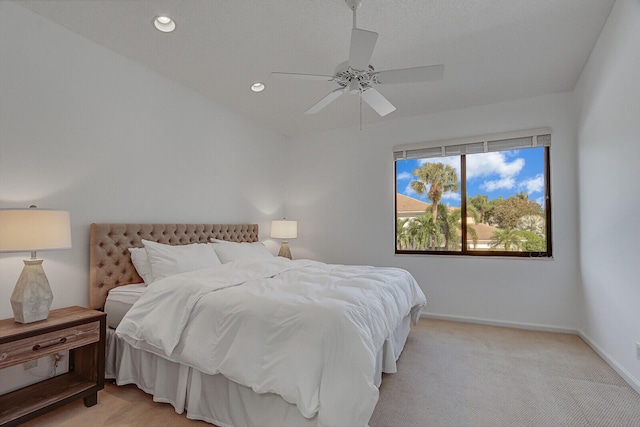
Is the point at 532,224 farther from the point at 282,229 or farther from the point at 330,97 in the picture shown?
the point at 282,229

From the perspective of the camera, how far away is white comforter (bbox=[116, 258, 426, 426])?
1.56 metres

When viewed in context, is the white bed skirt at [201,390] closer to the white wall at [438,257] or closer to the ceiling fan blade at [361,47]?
the ceiling fan blade at [361,47]

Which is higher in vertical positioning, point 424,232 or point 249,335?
point 424,232

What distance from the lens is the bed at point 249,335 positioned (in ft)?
5.25

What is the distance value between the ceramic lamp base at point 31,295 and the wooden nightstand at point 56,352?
5 cm

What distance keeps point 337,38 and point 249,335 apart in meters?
2.35

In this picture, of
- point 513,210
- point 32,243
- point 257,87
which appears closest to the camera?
point 32,243

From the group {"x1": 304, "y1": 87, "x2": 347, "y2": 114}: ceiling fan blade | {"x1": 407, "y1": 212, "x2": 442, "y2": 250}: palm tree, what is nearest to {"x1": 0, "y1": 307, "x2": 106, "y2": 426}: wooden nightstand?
{"x1": 304, "y1": 87, "x2": 347, "y2": 114}: ceiling fan blade

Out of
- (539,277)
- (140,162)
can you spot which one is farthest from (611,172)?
(140,162)

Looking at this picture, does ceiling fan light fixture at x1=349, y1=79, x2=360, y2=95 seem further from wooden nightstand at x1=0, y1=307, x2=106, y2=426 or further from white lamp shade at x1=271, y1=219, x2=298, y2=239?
white lamp shade at x1=271, y1=219, x2=298, y2=239

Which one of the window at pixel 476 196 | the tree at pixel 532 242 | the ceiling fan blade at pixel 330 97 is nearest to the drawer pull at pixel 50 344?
the ceiling fan blade at pixel 330 97

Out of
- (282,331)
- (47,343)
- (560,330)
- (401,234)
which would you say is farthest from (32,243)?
(560,330)

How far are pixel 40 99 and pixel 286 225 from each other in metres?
2.99

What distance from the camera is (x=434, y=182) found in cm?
443
